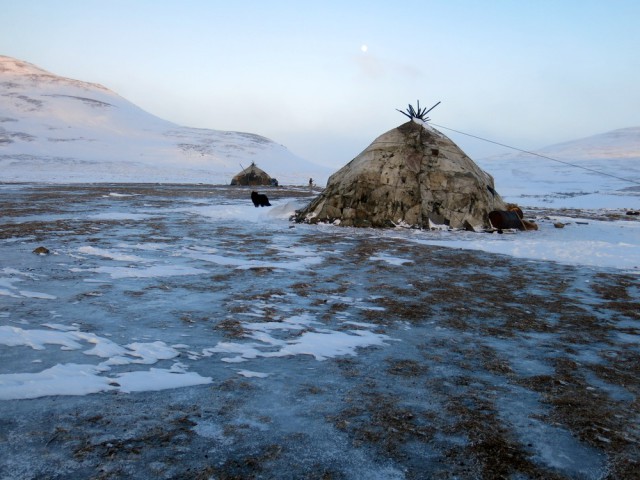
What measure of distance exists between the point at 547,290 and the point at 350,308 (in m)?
3.03

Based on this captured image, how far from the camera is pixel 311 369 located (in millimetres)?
3932

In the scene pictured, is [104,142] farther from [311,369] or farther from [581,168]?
[311,369]

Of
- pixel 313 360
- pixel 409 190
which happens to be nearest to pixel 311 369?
pixel 313 360

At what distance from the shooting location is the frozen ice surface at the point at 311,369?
2.65 metres

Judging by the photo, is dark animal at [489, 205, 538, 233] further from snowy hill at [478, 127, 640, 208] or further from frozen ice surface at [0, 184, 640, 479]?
snowy hill at [478, 127, 640, 208]

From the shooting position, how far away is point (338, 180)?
16047mm

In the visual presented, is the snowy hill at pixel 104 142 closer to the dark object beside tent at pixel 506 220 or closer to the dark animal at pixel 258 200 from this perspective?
the dark animal at pixel 258 200

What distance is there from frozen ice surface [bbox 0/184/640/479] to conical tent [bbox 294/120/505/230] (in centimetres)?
625

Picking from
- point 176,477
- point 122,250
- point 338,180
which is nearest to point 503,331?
point 176,477

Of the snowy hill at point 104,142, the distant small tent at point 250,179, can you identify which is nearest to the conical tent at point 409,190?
Answer: the distant small tent at point 250,179

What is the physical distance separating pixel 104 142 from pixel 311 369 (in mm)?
89012

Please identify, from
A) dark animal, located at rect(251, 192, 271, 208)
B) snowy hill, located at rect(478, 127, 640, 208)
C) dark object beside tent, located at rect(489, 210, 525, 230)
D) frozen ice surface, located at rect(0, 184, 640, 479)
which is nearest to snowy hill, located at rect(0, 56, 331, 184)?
snowy hill, located at rect(478, 127, 640, 208)

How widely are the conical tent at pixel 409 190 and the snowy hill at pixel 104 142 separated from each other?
1654 inches

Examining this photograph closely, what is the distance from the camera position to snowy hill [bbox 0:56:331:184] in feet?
211
